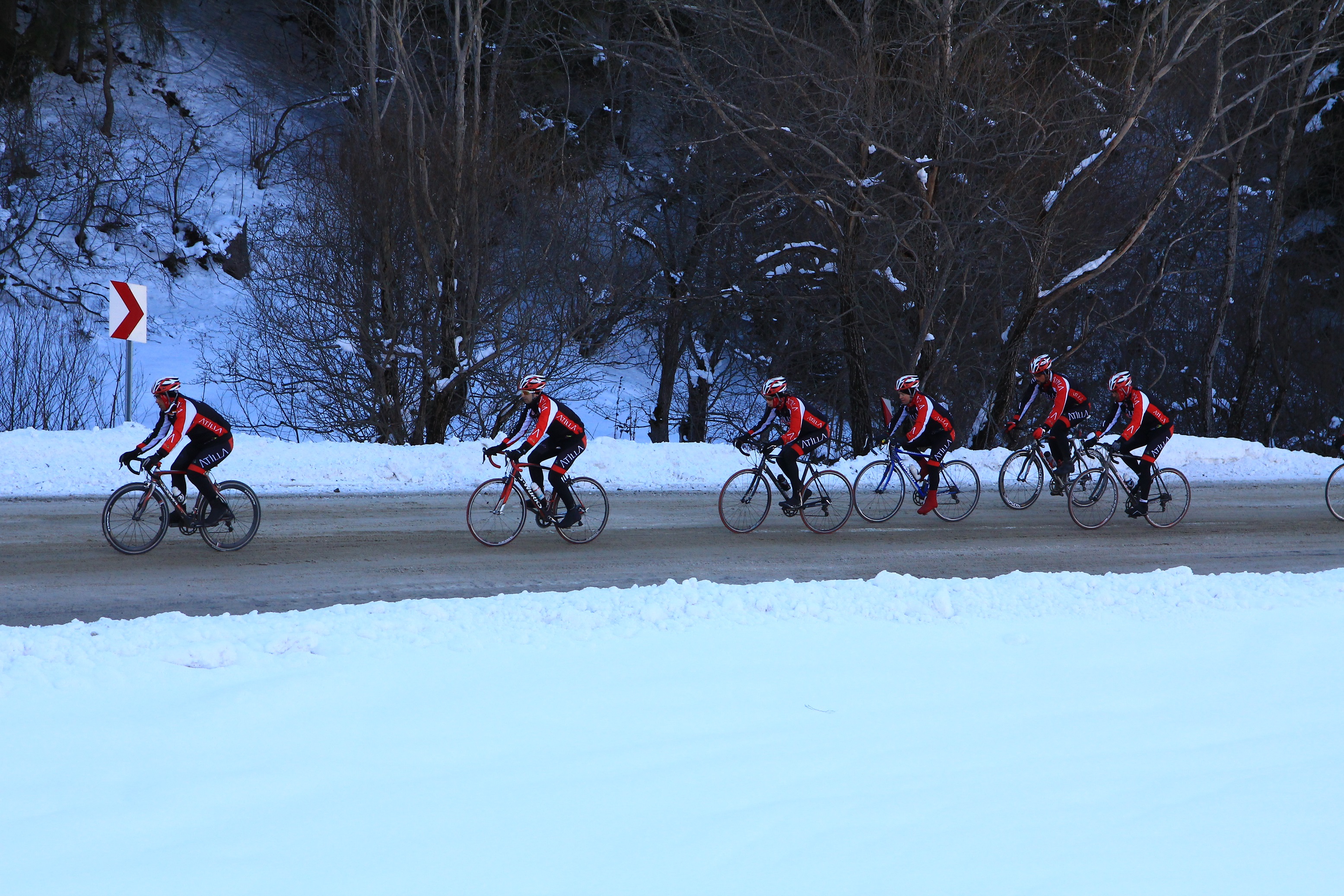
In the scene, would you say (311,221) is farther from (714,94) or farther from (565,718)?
(565,718)

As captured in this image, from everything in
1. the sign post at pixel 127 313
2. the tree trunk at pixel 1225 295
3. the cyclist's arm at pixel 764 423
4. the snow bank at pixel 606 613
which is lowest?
the snow bank at pixel 606 613

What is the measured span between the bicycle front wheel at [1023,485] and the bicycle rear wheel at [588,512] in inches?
236

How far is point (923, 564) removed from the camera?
10.4 metres

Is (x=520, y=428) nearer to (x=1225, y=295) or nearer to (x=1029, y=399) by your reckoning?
(x=1029, y=399)

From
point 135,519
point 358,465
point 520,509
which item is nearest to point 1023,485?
point 520,509

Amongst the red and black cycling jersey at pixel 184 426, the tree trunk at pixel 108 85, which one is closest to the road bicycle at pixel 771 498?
the red and black cycling jersey at pixel 184 426

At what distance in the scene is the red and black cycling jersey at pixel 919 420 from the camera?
13.2m

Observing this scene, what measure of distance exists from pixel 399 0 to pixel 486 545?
14.8 metres

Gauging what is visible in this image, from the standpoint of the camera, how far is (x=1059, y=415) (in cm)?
1412

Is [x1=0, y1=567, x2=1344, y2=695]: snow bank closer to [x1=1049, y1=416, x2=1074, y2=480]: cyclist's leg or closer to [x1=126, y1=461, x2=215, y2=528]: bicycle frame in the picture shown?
[x1=126, y1=461, x2=215, y2=528]: bicycle frame

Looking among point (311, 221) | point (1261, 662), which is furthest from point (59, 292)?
point (1261, 662)

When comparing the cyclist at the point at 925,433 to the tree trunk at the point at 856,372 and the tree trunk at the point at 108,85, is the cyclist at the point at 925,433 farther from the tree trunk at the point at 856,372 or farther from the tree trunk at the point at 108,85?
the tree trunk at the point at 108,85

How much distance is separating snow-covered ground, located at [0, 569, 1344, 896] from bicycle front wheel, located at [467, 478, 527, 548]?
3554mm

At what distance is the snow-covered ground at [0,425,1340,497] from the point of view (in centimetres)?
1381
